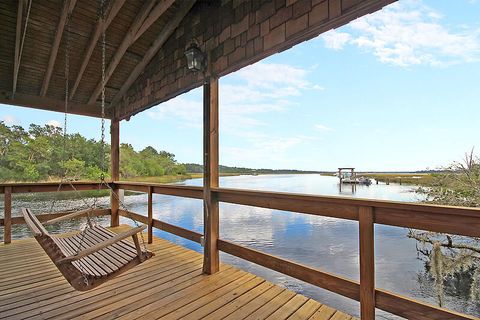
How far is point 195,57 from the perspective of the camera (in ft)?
9.41

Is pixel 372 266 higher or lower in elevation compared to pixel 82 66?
lower

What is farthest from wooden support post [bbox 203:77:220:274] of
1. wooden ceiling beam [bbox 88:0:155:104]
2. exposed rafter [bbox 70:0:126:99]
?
exposed rafter [bbox 70:0:126:99]

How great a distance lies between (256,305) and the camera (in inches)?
82.5

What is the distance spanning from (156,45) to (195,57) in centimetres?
136

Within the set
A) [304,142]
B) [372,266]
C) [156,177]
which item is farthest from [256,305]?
[156,177]

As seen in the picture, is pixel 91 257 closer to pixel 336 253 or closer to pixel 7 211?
pixel 7 211

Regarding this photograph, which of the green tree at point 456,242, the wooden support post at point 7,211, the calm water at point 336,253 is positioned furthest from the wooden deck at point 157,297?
the green tree at point 456,242

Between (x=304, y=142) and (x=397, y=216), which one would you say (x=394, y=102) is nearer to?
(x=304, y=142)

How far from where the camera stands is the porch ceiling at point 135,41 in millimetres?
2203

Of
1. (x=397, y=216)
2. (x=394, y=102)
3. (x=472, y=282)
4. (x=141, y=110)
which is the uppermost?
(x=394, y=102)

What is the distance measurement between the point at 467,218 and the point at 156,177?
25.7m

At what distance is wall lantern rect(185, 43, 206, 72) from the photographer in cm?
285

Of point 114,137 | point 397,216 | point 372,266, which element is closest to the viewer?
point 397,216

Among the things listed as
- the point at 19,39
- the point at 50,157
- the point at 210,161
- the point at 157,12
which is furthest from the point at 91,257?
the point at 50,157
